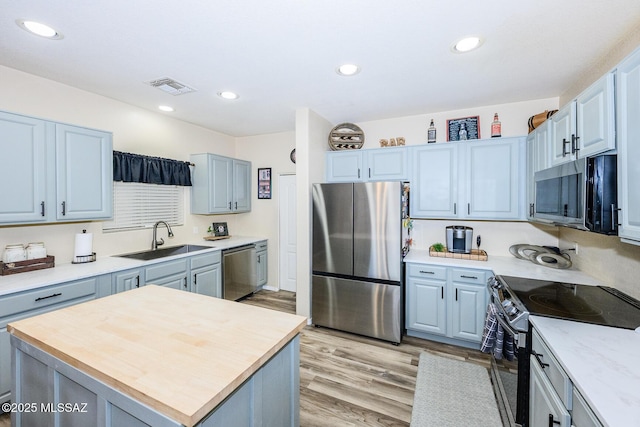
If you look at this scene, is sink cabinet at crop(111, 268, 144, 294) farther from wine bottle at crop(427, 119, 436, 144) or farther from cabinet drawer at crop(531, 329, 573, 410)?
wine bottle at crop(427, 119, 436, 144)

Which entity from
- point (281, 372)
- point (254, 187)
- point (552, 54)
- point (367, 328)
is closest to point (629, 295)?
point (552, 54)

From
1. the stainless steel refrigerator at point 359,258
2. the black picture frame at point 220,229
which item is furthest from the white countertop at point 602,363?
the black picture frame at point 220,229

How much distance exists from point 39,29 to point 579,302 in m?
3.95

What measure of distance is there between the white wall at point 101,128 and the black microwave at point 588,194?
4.06m

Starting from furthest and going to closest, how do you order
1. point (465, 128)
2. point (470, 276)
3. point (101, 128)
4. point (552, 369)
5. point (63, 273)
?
point (465, 128) < point (101, 128) < point (470, 276) < point (63, 273) < point (552, 369)

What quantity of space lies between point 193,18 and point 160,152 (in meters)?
2.36

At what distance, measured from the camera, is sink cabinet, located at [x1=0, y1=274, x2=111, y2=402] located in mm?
1896

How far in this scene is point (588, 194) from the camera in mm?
1529

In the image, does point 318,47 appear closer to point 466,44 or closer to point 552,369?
point 466,44

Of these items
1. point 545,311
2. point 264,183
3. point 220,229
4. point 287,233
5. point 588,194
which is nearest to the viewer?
point 588,194

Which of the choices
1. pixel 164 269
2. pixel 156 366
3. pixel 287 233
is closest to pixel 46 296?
pixel 164 269

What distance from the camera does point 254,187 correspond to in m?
4.80

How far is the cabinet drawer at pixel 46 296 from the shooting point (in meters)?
1.91

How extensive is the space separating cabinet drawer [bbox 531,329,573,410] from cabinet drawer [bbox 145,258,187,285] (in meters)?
3.21
